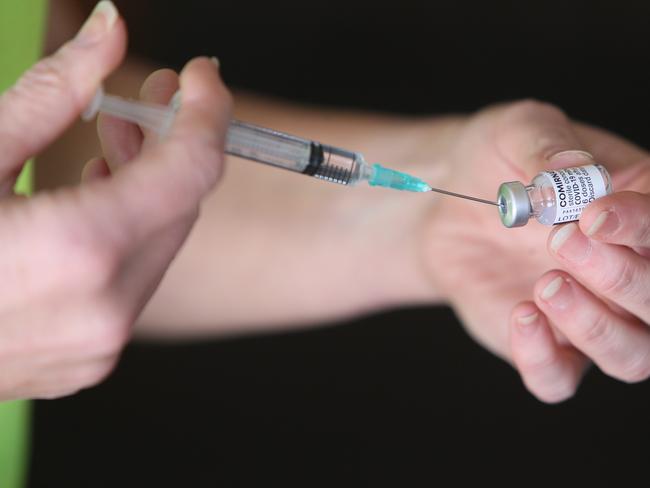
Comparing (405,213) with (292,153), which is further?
(405,213)

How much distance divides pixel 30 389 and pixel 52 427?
3.52 feet

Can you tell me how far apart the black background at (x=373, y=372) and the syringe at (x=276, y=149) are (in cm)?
89

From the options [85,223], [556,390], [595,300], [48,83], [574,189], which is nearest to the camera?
[85,223]

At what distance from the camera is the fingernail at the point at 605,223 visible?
89 centimetres

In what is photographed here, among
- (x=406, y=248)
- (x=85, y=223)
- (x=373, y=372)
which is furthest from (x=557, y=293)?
(x=373, y=372)

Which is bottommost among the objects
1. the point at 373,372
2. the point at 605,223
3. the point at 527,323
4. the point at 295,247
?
the point at 373,372

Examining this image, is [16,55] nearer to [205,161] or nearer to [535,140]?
[205,161]

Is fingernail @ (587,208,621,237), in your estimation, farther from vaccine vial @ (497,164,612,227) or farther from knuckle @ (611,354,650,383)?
knuckle @ (611,354,650,383)

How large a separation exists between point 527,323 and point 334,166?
0.35 meters

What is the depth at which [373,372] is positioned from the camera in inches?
73.8

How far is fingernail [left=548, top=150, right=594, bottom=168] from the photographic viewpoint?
3.23 ft

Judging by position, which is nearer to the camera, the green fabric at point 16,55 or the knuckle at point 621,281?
the knuckle at point 621,281

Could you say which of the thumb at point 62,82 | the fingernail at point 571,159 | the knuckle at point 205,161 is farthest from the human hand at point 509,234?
the thumb at point 62,82

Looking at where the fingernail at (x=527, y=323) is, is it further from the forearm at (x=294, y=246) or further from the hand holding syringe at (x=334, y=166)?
the forearm at (x=294, y=246)
